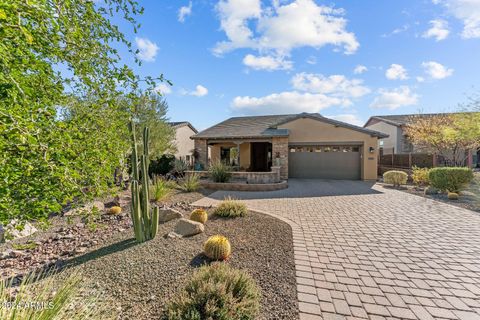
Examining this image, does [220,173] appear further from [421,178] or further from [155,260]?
[421,178]

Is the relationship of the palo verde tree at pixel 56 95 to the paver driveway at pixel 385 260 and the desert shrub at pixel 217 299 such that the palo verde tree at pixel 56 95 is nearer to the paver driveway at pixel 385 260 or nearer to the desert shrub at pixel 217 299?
the desert shrub at pixel 217 299

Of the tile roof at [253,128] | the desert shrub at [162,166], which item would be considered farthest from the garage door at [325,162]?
the desert shrub at [162,166]

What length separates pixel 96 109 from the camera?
2984mm

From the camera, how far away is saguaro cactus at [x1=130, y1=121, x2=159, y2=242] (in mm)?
4543

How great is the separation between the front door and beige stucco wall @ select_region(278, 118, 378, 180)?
4.34 metres

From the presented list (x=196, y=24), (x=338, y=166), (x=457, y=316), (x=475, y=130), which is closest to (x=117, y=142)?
(x=457, y=316)

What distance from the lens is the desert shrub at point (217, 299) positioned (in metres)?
2.38

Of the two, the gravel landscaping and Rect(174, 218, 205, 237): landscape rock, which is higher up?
Rect(174, 218, 205, 237): landscape rock

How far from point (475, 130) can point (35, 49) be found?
18.4 metres

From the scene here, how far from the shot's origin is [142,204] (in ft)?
15.5

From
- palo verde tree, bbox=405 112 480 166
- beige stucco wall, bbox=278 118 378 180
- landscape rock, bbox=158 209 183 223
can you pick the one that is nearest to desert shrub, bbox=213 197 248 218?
landscape rock, bbox=158 209 183 223

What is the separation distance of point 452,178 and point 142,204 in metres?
13.7

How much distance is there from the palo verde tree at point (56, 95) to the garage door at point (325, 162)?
47.0ft

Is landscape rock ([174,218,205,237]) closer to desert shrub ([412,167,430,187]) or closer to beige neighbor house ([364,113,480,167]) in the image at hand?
desert shrub ([412,167,430,187])
